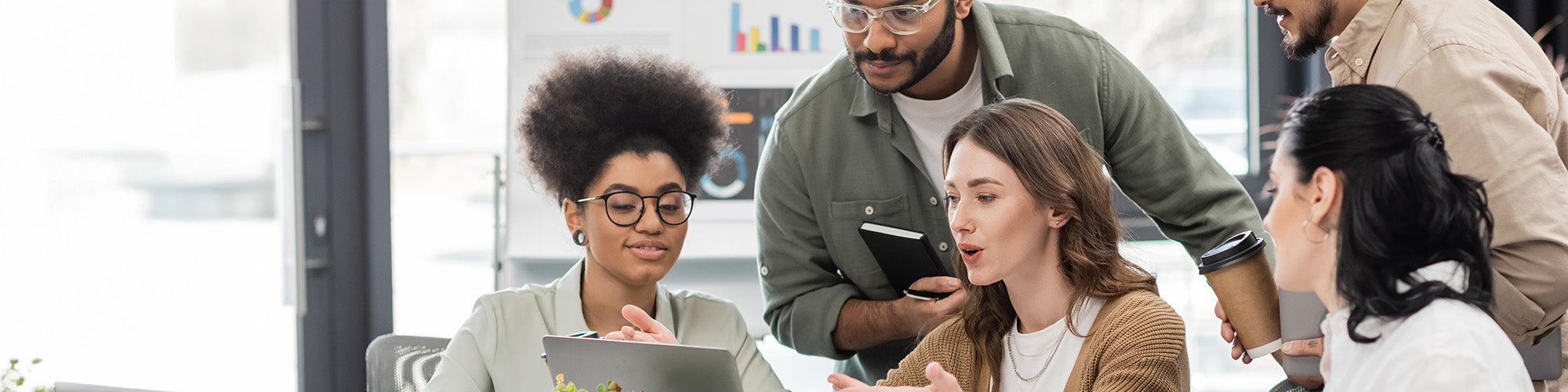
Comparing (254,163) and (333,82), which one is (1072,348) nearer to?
(333,82)

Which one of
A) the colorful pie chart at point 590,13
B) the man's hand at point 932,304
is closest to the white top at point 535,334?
the man's hand at point 932,304

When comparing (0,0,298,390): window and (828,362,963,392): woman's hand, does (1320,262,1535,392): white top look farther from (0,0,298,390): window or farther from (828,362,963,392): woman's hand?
(0,0,298,390): window

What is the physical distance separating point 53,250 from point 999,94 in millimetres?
2740

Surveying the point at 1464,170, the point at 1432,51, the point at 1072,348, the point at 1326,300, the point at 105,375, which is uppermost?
the point at 1432,51

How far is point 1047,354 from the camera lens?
178 centimetres

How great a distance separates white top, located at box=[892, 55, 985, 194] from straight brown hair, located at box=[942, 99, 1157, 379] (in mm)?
301

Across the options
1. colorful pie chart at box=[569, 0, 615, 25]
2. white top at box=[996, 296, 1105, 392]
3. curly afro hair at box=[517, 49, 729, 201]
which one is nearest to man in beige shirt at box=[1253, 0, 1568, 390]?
white top at box=[996, 296, 1105, 392]

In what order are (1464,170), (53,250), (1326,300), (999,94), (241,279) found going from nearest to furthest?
(1326,300), (1464,170), (999,94), (53,250), (241,279)

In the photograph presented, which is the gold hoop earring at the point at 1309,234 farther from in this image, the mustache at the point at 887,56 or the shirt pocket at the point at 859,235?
the shirt pocket at the point at 859,235

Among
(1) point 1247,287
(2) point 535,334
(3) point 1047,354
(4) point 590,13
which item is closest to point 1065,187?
(3) point 1047,354

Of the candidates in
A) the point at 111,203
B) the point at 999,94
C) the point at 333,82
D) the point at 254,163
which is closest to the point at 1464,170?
the point at 999,94

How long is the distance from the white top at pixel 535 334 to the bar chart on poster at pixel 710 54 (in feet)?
4.34

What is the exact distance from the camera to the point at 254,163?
11.0 ft

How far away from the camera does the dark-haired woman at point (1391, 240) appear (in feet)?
3.60
